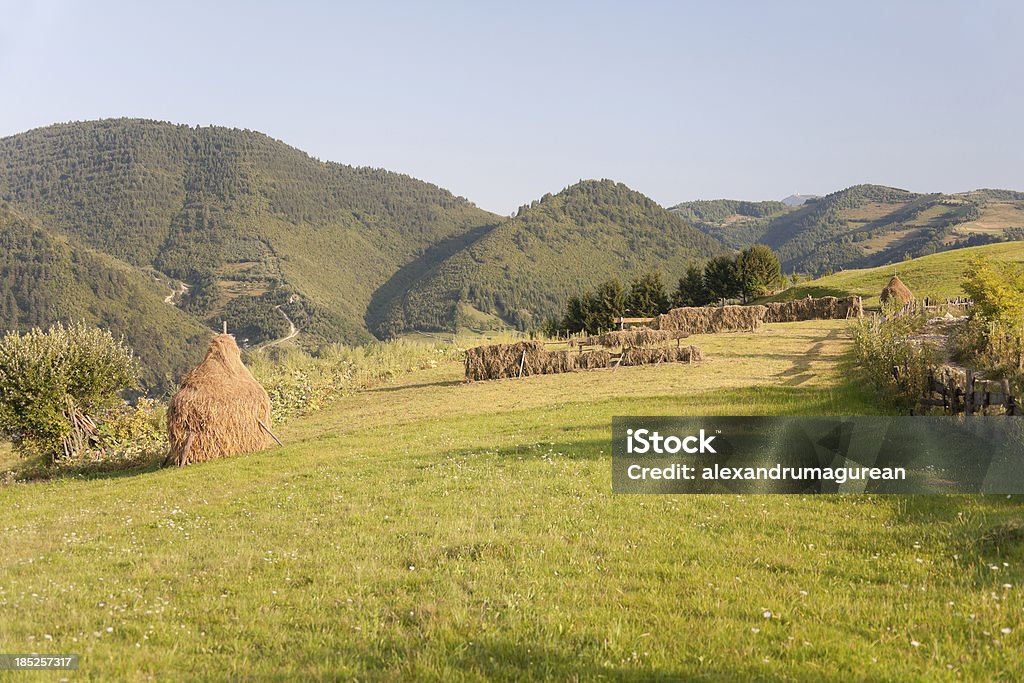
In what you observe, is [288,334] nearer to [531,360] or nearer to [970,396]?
[531,360]

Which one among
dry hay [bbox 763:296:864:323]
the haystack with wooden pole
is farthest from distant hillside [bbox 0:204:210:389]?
the haystack with wooden pole

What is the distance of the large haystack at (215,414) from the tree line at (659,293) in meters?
46.3

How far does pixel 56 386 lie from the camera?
62.5ft

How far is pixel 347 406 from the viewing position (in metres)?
28.6

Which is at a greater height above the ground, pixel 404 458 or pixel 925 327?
pixel 925 327

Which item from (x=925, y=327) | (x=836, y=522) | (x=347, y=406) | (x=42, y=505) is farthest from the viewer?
(x=347, y=406)

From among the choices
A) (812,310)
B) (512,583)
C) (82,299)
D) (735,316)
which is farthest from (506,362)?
(82,299)

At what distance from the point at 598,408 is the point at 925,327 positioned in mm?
14109

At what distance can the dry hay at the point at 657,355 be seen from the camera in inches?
1235

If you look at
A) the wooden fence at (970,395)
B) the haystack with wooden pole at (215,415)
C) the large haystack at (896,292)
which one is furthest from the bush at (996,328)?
the large haystack at (896,292)

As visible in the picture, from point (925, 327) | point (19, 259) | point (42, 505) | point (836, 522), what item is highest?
point (19, 259)

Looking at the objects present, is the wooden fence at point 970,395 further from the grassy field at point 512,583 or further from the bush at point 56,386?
the bush at point 56,386

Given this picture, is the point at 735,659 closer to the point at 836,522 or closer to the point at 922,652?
the point at 922,652

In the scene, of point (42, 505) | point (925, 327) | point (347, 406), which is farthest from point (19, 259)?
point (925, 327)
